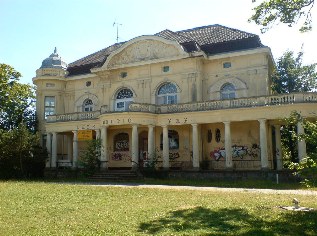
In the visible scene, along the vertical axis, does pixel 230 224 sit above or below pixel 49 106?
below

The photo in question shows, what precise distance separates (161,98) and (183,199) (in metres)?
18.1

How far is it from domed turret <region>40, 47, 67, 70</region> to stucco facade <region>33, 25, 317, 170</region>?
0.40 m

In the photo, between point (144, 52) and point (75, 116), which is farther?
point (144, 52)

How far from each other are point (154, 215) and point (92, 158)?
677 inches

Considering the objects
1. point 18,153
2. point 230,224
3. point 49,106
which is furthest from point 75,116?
point 230,224

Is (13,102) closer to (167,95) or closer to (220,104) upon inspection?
(167,95)

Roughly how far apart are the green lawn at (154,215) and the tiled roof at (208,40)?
17.1 metres

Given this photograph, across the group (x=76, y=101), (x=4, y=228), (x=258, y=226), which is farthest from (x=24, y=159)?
(x=258, y=226)

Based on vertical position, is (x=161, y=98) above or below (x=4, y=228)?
above

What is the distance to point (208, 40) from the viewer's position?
3078cm

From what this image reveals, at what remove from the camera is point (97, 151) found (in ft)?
90.0

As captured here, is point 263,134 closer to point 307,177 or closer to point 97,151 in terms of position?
point 97,151

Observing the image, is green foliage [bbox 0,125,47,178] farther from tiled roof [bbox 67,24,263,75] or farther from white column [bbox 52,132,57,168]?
tiled roof [bbox 67,24,263,75]

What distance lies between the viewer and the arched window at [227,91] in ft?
94.9
